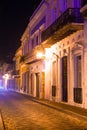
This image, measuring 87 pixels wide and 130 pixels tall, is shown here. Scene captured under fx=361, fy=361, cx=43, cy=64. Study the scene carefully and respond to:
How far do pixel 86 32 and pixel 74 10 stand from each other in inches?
81.0

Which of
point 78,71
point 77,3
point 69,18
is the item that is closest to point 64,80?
point 78,71

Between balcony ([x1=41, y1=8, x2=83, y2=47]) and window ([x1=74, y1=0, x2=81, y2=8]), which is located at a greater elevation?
window ([x1=74, y1=0, x2=81, y2=8])

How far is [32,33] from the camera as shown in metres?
38.4

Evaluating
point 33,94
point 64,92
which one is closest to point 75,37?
point 64,92

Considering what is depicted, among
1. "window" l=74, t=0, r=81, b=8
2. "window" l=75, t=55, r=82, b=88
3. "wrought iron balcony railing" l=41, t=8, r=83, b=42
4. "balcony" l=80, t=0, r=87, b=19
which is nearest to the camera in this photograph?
"balcony" l=80, t=0, r=87, b=19

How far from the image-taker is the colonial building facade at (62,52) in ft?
64.9

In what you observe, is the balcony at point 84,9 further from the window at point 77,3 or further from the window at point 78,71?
the window at point 78,71

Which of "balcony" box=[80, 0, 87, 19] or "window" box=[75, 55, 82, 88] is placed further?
"window" box=[75, 55, 82, 88]

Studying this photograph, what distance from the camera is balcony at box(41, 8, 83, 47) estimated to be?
65.2 feet

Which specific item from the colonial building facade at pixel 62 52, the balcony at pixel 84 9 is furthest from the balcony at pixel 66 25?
the balcony at pixel 84 9

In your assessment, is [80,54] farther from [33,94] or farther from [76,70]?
[33,94]

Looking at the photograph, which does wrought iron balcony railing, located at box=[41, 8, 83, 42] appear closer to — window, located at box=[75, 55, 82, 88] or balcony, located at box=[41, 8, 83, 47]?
balcony, located at box=[41, 8, 83, 47]

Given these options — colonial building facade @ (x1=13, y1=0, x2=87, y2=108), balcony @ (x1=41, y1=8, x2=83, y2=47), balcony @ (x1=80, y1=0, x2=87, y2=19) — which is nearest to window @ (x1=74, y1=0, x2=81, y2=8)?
colonial building facade @ (x1=13, y1=0, x2=87, y2=108)

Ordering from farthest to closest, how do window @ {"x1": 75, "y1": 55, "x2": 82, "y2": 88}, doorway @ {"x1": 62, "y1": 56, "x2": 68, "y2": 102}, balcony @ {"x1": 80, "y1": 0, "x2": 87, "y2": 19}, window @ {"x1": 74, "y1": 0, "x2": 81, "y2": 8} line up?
1. doorway @ {"x1": 62, "y1": 56, "x2": 68, "y2": 102}
2. window @ {"x1": 74, "y1": 0, "x2": 81, "y2": 8}
3. window @ {"x1": 75, "y1": 55, "x2": 82, "y2": 88}
4. balcony @ {"x1": 80, "y1": 0, "x2": 87, "y2": 19}
